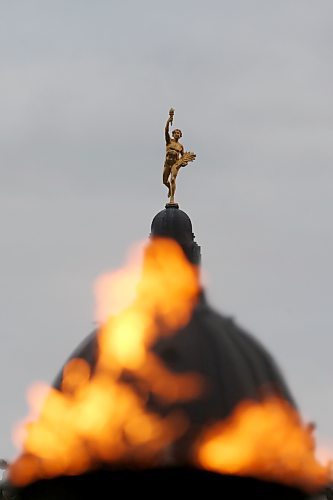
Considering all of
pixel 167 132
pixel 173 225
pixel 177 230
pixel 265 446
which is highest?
pixel 167 132

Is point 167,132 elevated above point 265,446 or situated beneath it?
elevated above

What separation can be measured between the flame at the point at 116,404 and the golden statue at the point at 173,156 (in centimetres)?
409

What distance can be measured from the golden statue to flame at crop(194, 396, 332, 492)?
7.35 meters

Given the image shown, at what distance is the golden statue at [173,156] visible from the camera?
32.8m

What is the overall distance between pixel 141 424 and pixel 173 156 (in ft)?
28.3

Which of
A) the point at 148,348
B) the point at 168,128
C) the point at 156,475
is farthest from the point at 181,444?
the point at 168,128

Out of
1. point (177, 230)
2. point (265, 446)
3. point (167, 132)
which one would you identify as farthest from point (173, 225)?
point (265, 446)

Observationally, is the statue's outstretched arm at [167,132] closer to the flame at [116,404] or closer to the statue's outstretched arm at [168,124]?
the statue's outstretched arm at [168,124]

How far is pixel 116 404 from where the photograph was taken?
27422 millimetres

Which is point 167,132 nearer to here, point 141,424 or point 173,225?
point 173,225

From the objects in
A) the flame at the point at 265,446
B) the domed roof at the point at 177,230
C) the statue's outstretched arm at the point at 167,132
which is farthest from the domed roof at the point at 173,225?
the flame at the point at 265,446

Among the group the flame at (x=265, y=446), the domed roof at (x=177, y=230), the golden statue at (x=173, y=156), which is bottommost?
the flame at (x=265, y=446)

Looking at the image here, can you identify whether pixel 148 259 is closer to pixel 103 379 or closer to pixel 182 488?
pixel 103 379

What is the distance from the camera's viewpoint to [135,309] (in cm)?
2948
